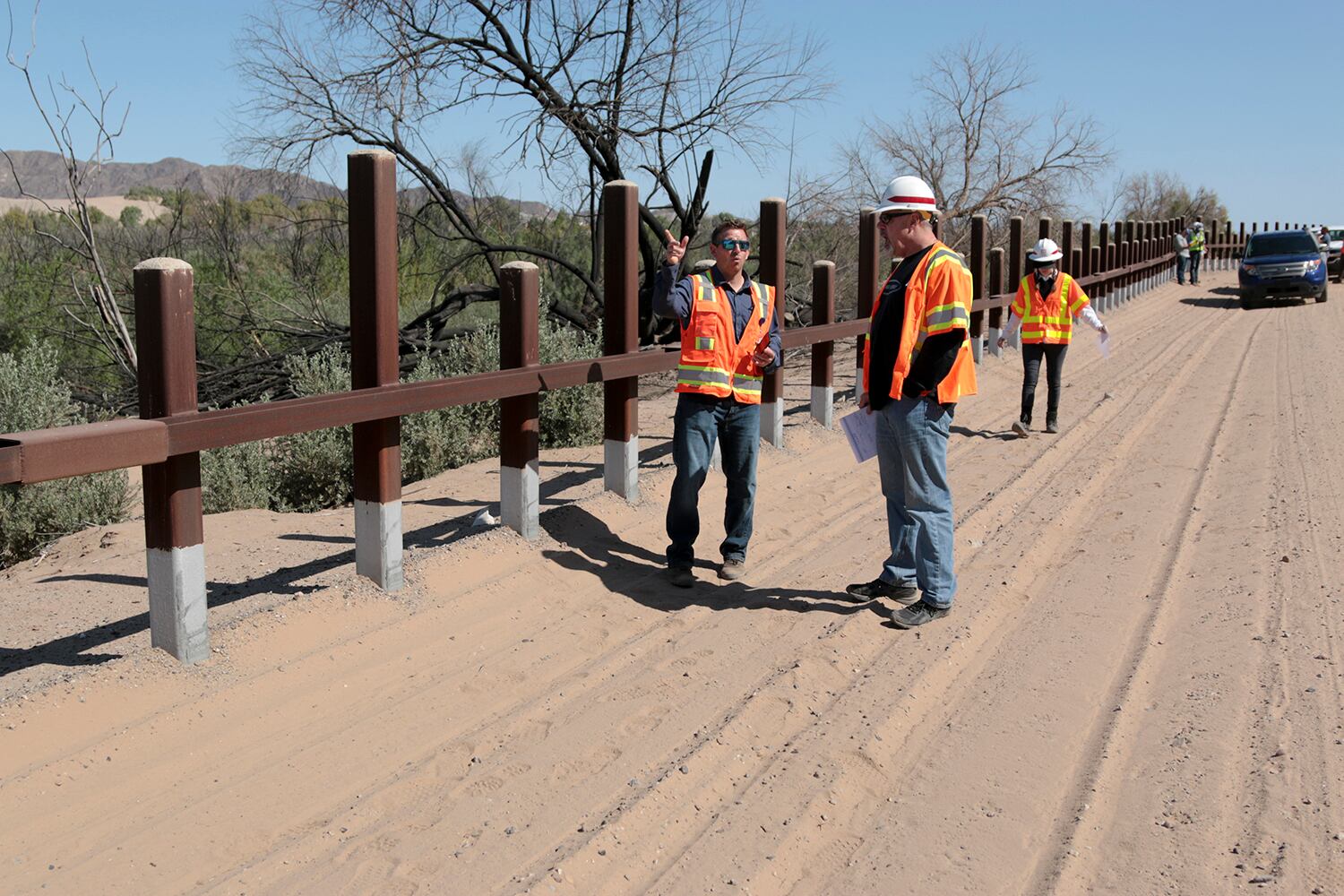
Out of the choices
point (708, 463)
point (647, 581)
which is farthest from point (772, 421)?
point (647, 581)

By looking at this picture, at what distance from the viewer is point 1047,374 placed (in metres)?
11.7

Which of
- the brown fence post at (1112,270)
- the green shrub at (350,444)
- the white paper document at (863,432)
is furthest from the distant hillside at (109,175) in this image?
the white paper document at (863,432)

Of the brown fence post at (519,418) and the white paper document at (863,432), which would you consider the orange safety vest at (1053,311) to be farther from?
the brown fence post at (519,418)

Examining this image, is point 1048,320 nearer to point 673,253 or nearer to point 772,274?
point 772,274

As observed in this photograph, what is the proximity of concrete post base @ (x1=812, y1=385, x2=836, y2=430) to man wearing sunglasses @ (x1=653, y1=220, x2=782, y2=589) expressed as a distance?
13.3 feet

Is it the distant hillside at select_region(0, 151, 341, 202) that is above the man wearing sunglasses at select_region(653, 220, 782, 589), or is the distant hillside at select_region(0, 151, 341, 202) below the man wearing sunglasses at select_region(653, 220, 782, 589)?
above

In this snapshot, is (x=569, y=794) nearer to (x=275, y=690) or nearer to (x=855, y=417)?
(x=275, y=690)

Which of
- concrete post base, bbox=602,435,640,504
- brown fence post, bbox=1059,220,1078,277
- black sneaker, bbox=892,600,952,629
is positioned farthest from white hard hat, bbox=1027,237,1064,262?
brown fence post, bbox=1059,220,1078,277

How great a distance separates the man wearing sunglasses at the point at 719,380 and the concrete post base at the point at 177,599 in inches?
98.5

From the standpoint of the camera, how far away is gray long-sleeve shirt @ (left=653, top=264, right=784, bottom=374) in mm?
6445

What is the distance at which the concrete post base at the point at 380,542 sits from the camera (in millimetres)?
5766

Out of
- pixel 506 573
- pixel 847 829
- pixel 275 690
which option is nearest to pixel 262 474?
pixel 506 573

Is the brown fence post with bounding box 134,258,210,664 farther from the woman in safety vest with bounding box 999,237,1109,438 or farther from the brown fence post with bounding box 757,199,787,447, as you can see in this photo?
the woman in safety vest with bounding box 999,237,1109,438

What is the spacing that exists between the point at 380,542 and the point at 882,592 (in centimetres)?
243
